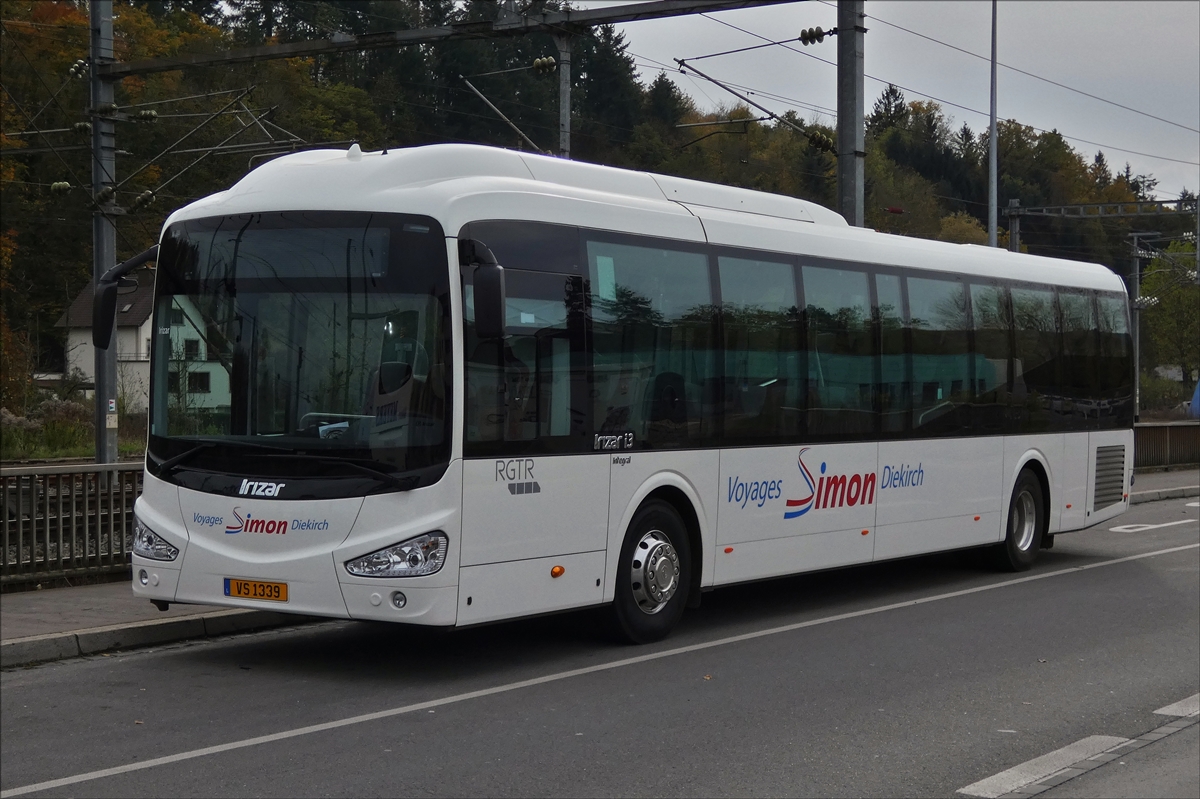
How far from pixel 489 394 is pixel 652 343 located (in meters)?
1.76

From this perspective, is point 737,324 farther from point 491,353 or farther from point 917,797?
point 917,797

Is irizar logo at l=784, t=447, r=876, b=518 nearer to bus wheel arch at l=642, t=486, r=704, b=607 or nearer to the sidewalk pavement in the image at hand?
bus wheel arch at l=642, t=486, r=704, b=607

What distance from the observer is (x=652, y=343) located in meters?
10.5

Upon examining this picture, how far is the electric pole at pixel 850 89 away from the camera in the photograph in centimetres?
1680

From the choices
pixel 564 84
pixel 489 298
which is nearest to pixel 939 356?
pixel 489 298

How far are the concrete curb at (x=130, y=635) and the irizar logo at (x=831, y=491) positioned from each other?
406cm

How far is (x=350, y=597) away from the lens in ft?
28.6

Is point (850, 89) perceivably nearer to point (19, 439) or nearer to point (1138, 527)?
point (1138, 527)

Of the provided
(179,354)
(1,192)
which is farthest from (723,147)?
(179,354)

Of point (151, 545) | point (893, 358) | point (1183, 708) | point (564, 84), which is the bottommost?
point (1183, 708)

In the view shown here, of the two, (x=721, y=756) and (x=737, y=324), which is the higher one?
(x=737, y=324)

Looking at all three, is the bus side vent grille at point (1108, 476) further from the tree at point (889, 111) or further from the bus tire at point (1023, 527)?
the tree at point (889, 111)

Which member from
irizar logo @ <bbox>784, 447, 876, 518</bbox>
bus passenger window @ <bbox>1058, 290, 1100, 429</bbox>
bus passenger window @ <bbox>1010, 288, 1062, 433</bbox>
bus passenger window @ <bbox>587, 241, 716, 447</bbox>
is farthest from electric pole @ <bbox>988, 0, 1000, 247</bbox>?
bus passenger window @ <bbox>587, 241, 716, 447</bbox>

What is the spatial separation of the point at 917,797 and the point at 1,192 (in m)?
49.4
